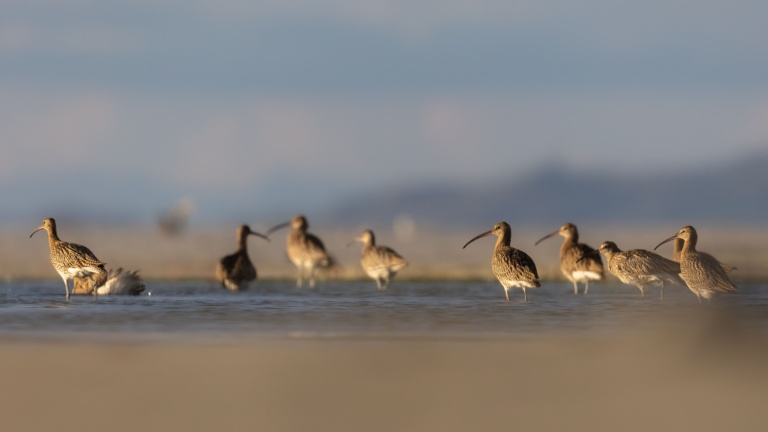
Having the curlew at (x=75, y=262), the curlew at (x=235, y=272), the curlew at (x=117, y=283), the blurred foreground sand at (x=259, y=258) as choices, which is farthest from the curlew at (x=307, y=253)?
the curlew at (x=75, y=262)

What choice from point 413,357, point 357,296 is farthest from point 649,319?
point 357,296

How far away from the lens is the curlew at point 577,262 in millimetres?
26109

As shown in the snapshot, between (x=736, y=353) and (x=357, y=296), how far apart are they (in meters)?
11.7

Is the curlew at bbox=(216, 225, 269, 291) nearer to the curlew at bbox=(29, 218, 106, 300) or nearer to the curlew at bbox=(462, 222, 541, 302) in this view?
the curlew at bbox=(29, 218, 106, 300)

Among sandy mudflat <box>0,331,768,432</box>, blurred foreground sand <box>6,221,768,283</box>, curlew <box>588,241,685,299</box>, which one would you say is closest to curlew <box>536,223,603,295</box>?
curlew <box>588,241,685,299</box>

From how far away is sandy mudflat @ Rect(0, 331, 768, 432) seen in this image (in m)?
10.4

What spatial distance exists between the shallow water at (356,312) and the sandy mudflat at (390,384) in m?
1.33

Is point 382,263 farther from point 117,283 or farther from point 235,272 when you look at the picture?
point 117,283

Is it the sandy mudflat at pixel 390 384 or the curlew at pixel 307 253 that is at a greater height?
the curlew at pixel 307 253

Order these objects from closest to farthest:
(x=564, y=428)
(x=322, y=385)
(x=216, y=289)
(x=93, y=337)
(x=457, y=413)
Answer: (x=564, y=428)
(x=457, y=413)
(x=322, y=385)
(x=93, y=337)
(x=216, y=289)

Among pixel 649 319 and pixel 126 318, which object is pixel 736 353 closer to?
pixel 649 319

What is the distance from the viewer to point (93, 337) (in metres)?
15.8

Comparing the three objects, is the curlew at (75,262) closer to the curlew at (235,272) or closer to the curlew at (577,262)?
the curlew at (235,272)

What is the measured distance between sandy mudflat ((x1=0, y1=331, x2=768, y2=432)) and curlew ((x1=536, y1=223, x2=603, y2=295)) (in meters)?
10.4
